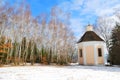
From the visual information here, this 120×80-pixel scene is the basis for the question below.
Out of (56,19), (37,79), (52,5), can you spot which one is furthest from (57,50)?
(37,79)

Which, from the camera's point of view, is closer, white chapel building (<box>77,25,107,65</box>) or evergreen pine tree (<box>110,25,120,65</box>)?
evergreen pine tree (<box>110,25,120,65</box>)

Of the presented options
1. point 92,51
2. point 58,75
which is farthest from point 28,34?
point 58,75

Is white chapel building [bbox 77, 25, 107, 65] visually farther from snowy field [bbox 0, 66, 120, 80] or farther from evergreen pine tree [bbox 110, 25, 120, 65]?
snowy field [bbox 0, 66, 120, 80]

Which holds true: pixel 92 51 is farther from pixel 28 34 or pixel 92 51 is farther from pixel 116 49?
pixel 28 34

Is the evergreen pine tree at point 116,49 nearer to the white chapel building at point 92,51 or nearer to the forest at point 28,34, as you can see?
the white chapel building at point 92,51

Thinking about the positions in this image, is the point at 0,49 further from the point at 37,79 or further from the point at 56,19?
the point at 37,79

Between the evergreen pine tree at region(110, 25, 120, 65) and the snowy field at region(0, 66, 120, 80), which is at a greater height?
the evergreen pine tree at region(110, 25, 120, 65)

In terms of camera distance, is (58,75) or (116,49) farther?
(116,49)

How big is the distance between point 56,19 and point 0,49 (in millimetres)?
10872

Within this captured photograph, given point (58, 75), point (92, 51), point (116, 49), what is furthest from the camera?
point (92, 51)

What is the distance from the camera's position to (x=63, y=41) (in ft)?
105

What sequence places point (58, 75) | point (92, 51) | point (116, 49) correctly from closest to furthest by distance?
point (58, 75)
point (116, 49)
point (92, 51)

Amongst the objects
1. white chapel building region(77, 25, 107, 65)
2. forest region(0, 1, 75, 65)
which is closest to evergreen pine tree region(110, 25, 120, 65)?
white chapel building region(77, 25, 107, 65)

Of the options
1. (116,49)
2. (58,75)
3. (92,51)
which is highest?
(116,49)
